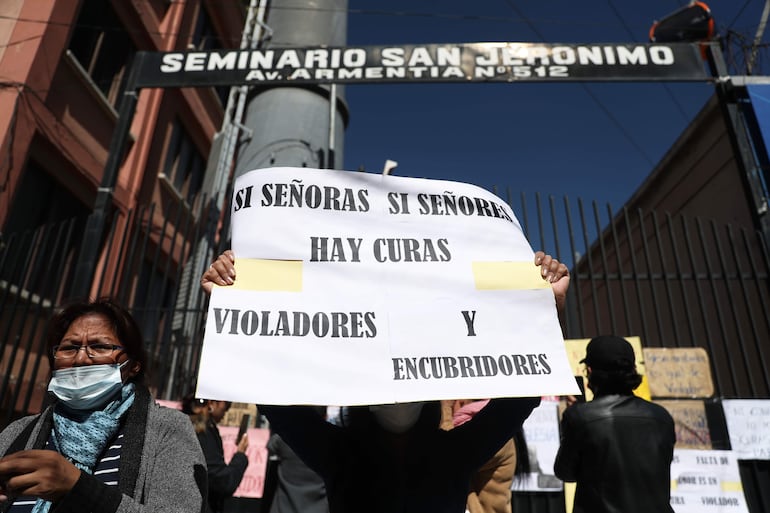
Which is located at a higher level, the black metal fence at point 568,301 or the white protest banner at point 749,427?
the black metal fence at point 568,301

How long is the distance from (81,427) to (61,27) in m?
8.61

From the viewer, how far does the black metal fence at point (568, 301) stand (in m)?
5.02

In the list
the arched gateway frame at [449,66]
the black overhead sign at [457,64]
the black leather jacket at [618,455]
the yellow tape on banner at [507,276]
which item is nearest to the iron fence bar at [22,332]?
the arched gateway frame at [449,66]

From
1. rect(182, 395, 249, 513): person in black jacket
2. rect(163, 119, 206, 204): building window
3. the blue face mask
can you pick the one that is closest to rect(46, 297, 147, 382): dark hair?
the blue face mask

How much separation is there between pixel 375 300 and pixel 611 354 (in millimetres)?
1451

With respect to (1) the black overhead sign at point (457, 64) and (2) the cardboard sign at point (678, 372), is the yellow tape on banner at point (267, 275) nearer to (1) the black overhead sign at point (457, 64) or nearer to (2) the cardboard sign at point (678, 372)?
(1) the black overhead sign at point (457, 64)

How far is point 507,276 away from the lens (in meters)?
1.95

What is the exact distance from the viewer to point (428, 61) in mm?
5605

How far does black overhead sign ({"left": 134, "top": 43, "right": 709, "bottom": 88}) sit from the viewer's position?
18.2ft

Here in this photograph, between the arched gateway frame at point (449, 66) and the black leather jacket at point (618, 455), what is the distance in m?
3.98

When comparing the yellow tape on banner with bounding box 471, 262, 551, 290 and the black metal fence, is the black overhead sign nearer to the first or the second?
the black metal fence

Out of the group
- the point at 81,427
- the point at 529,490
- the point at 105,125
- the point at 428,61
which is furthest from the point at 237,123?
the point at 81,427

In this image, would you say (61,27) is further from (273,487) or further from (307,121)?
(273,487)

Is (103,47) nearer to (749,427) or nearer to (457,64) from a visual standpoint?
(457,64)
